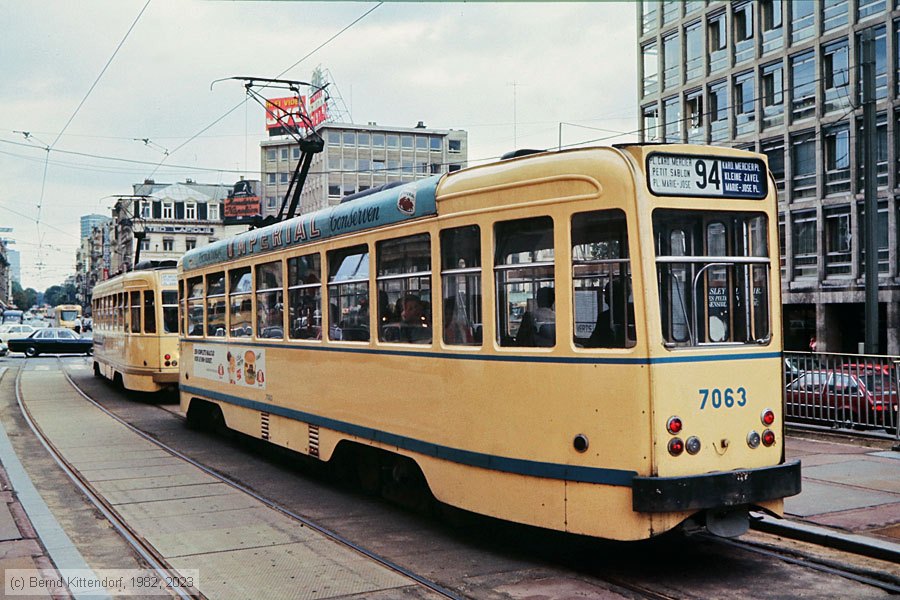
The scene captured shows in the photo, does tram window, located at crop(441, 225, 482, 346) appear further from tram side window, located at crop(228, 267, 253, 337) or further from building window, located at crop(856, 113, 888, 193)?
building window, located at crop(856, 113, 888, 193)

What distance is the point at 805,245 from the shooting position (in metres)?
36.4


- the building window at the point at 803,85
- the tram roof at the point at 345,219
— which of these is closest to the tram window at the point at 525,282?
the tram roof at the point at 345,219

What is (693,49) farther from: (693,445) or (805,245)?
(693,445)

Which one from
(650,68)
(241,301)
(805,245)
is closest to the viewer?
(241,301)

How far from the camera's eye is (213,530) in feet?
26.2

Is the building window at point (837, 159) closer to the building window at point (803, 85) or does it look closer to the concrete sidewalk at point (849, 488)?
the building window at point (803, 85)

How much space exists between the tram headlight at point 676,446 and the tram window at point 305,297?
436 cm

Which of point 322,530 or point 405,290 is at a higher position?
point 405,290

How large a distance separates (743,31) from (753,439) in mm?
35534

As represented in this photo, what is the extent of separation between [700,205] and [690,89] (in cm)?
3661

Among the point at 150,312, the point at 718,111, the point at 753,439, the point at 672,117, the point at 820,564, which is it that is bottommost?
the point at 820,564

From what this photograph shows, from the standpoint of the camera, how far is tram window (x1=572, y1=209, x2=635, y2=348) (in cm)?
616

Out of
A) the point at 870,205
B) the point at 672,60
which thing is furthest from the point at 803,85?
the point at 870,205

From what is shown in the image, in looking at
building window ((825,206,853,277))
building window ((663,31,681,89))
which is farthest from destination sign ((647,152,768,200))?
building window ((663,31,681,89))
